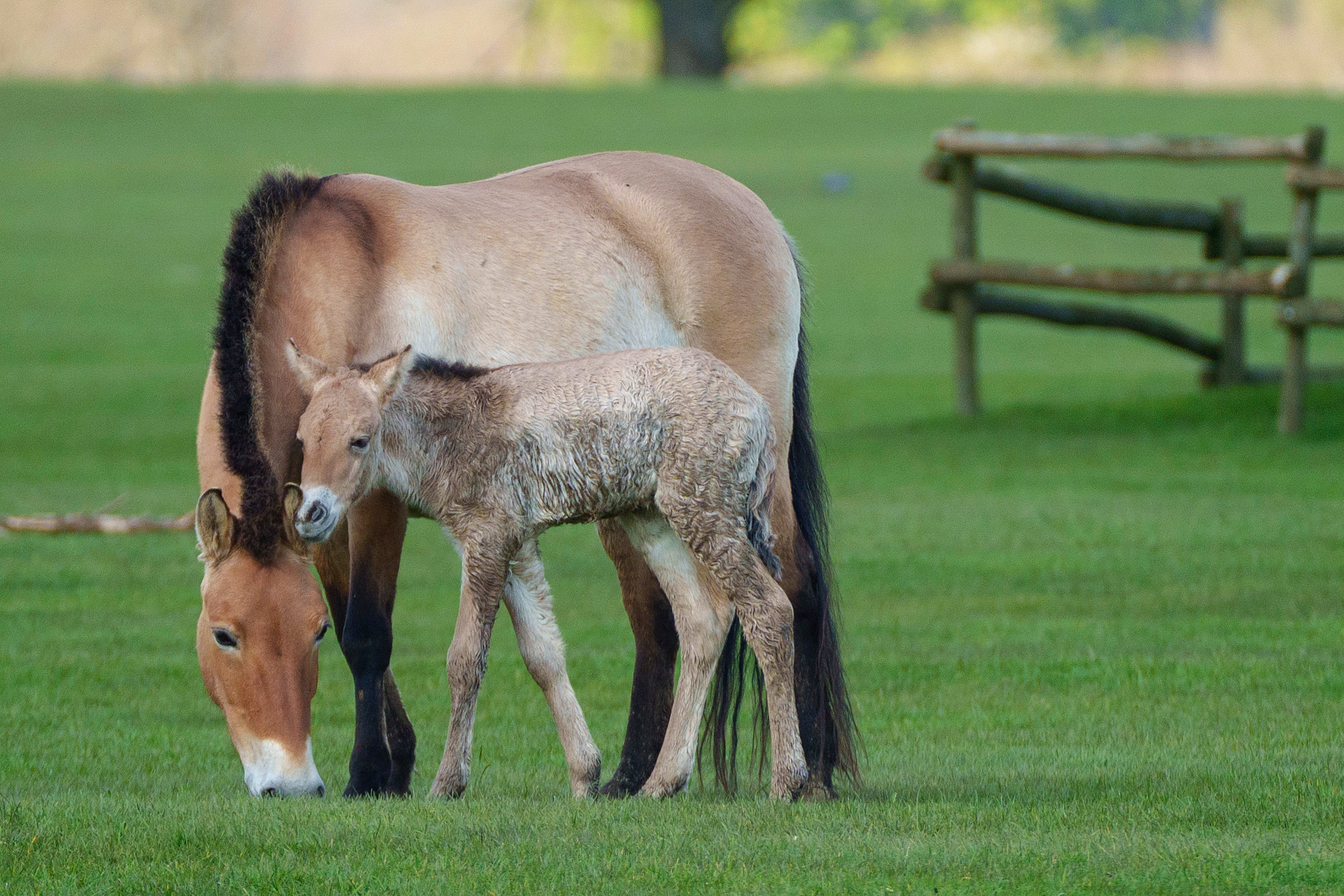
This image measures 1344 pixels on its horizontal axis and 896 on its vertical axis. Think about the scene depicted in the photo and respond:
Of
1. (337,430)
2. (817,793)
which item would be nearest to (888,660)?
(817,793)

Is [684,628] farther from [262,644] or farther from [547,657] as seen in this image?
[262,644]

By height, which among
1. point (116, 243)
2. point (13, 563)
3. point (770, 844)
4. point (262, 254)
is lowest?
point (116, 243)

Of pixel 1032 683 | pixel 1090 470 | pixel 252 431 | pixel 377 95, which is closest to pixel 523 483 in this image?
pixel 252 431

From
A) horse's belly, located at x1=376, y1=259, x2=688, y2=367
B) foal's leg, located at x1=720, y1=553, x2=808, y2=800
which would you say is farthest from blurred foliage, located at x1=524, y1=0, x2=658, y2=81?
foal's leg, located at x1=720, y1=553, x2=808, y2=800

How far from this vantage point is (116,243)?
102ft

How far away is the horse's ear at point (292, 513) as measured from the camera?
524 centimetres

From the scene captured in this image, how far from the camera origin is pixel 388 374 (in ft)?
17.2

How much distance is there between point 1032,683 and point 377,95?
34575 mm

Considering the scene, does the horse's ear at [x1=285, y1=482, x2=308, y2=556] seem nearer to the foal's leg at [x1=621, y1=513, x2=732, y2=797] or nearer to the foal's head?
the foal's head

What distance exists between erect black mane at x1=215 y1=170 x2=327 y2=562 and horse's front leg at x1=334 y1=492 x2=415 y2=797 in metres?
0.41

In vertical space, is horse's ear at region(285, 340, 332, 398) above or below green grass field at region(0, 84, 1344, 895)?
above

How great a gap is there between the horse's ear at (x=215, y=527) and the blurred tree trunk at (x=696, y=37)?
39.7 meters

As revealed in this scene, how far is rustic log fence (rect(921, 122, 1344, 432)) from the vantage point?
14.1 m

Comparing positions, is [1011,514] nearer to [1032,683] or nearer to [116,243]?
[1032,683]
